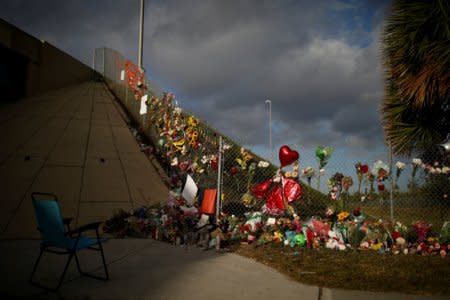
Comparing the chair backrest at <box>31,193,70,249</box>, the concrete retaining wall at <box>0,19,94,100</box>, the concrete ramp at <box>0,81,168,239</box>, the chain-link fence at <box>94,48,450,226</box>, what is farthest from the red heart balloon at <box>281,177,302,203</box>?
the concrete retaining wall at <box>0,19,94,100</box>

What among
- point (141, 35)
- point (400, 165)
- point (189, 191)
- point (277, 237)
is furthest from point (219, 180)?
point (141, 35)

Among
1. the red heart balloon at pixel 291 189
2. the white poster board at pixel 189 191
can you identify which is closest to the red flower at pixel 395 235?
the red heart balloon at pixel 291 189

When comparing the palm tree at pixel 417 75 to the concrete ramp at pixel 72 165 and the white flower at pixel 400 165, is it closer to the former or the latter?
the white flower at pixel 400 165

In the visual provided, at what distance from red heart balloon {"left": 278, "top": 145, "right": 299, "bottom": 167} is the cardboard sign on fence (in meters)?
1.39

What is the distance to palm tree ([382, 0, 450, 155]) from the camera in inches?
240

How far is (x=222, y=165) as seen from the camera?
6395mm

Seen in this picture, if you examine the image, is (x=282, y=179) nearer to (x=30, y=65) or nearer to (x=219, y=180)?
(x=219, y=180)

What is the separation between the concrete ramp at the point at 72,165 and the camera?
257 inches

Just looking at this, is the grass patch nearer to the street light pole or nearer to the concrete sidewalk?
the concrete sidewalk

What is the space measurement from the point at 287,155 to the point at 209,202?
5.39ft

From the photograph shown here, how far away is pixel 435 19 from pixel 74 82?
570 inches

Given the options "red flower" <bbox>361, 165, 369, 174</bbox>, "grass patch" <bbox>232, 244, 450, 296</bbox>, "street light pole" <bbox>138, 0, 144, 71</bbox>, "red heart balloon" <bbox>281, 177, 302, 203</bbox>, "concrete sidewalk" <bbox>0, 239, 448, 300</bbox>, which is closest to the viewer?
"concrete sidewalk" <bbox>0, 239, 448, 300</bbox>

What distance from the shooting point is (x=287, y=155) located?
624cm

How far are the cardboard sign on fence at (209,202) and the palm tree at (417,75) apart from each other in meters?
3.64
